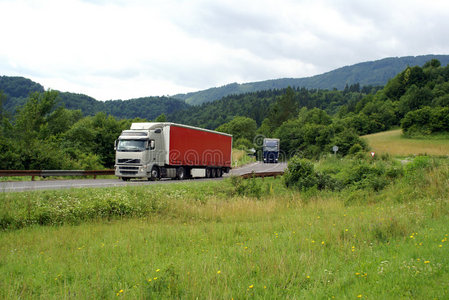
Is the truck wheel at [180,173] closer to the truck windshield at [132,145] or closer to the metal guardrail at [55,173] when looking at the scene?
the truck windshield at [132,145]

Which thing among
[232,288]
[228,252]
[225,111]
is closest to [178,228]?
[228,252]

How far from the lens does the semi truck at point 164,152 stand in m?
24.1

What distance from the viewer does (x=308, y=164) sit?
22312mm

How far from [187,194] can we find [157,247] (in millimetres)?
8460

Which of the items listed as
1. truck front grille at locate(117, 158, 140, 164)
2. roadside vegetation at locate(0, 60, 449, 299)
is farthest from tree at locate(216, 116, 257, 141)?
roadside vegetation at locate(0, 60, 449, 299)

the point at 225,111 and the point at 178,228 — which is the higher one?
the point at 225,111

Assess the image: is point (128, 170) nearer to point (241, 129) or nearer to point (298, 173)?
point (298, 173)

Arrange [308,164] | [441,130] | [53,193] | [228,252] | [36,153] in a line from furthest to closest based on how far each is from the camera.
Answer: [441,130], [36,153], [308,164], [53,193], [228,252]

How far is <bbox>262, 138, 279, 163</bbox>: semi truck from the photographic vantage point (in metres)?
67.3

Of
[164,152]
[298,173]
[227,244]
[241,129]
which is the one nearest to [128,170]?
[164,152]

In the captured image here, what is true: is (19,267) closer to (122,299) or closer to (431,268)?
(122,299)

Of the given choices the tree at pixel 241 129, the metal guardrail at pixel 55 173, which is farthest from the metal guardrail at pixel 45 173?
the tree at pixel 241 129

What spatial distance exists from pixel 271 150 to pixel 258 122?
100371 millimetres

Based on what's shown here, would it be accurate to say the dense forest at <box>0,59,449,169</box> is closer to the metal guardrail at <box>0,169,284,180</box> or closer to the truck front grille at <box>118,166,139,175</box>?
the metal guardrail at <box>0,169,284,180</box>
